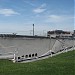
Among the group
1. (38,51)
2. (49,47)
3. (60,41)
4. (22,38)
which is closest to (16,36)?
(22,38)

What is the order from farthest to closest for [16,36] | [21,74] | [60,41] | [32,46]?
[60,41], [32,46], [16,36], [21,74]

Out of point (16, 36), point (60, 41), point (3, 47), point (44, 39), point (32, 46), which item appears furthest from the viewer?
point (60, 41)

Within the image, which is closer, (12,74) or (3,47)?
(12,74)

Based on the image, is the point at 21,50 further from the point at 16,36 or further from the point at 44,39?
the point at 44,39

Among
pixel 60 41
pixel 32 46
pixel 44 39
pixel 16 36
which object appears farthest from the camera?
pixel 60 41

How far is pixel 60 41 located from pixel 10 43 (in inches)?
676

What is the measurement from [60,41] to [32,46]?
456 inches

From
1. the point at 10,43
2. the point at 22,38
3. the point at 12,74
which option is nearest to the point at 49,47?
the point at 22,38

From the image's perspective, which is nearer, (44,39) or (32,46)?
(32,46)

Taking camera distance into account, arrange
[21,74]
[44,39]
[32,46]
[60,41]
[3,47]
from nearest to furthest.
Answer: [21,74] → [3,47] → [32,46] → [44,39] → [60,41]

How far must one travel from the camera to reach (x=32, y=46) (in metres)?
36.4

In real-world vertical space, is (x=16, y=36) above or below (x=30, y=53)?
above

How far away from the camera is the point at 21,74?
13.1 metres

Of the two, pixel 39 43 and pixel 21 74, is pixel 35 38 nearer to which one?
pixel 39 43
